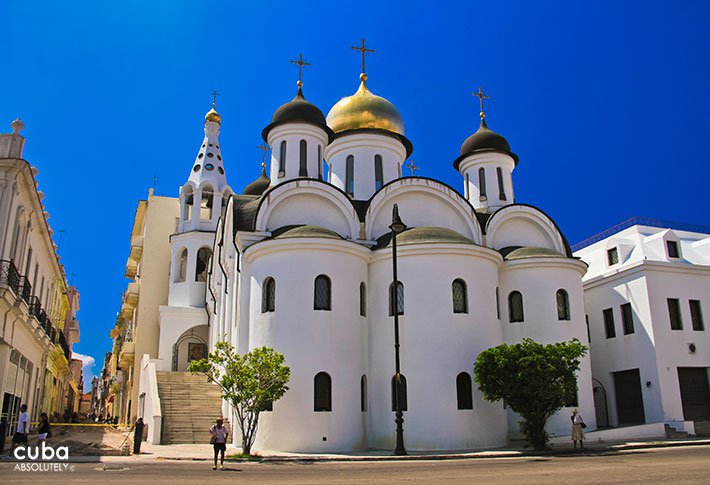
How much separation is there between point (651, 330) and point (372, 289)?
37.2 ft

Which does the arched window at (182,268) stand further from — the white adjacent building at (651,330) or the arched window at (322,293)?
the white adjacent building at (651,330)

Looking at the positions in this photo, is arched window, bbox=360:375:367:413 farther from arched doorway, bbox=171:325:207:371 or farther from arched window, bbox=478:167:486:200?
arched doorway, bbox=171:325:207:371

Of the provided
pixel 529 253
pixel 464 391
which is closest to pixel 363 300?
pixel 464 391

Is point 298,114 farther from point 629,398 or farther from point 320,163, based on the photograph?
point 629,398

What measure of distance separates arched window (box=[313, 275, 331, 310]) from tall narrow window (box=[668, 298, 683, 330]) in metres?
14.1

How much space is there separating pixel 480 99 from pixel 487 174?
3999 mm

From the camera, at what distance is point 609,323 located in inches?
1053

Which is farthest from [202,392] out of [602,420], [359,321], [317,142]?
[602,420]

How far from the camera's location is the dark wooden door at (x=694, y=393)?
24.3 m

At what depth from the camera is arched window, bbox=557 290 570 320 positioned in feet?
76.2

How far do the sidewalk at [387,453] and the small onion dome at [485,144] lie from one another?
14.1 meters

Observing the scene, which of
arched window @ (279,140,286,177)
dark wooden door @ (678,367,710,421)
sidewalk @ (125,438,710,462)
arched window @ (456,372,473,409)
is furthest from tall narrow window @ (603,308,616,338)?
arched window @ (279,140,286,177)

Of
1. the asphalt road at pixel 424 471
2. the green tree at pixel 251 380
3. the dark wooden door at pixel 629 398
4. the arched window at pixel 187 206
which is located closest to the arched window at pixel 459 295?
the asphalt road at pixel 424 471

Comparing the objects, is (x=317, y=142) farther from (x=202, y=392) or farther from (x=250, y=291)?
(x=202, y=392)
